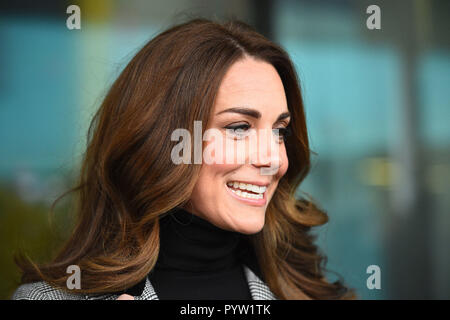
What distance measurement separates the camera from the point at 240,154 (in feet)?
5.54

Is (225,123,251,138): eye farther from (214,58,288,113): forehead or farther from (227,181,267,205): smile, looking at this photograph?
(227,181,267,205): smile

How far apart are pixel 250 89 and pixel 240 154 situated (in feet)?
0.81

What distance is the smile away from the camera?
1.73 m

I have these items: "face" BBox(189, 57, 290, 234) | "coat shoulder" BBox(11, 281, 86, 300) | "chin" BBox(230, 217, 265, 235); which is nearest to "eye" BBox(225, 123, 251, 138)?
"face" BBox(189, 57, 290, 234)

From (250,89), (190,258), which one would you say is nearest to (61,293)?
(190,258)

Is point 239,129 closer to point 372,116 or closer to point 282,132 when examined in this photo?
point 282,132

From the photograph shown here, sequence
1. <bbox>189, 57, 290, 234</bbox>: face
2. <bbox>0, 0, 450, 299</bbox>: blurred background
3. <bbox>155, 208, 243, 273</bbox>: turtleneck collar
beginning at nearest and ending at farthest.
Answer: <bbox>189, 57, 290, 234</bbox>: face < <bbox>155, 208, 243, 273</bbox>: turtleneck collar < <bbox>0, 0, 450, 299</bbox>: blurred background

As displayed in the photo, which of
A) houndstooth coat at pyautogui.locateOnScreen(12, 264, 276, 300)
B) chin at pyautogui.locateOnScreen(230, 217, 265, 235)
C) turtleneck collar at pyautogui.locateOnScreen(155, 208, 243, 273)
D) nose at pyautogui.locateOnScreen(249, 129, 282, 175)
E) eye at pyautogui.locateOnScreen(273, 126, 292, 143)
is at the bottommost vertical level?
houndstooth coat at pyautogui.locateOnScreen(12, 264, 276, 300)

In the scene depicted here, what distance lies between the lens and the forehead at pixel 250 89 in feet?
5.58

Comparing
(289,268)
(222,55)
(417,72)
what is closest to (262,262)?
(289,268)

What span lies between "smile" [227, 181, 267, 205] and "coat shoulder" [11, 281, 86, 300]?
27.4 inches

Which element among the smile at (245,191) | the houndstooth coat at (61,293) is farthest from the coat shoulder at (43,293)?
the smile at (245,191)
